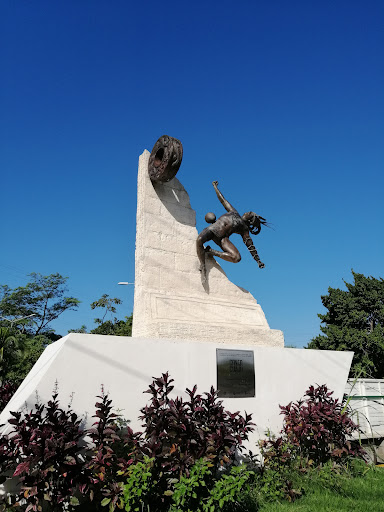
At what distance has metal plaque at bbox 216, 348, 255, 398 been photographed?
4.82 metres

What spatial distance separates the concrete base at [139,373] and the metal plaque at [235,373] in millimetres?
70

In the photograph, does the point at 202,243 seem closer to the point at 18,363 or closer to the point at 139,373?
the point at 139,373

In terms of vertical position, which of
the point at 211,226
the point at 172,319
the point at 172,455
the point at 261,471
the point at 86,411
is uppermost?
the point at 211,226

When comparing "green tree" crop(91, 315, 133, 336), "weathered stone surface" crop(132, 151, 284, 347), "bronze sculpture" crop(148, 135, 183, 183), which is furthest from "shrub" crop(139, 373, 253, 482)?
"green tree" crop(91, 315, 133, 336)

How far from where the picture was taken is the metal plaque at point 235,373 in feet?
15.8

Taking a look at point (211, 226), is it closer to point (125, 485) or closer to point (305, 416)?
point (305, 416)

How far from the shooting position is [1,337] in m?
14.6

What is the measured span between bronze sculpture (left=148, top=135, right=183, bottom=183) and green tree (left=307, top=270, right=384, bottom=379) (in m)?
14.3

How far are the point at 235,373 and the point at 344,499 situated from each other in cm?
172

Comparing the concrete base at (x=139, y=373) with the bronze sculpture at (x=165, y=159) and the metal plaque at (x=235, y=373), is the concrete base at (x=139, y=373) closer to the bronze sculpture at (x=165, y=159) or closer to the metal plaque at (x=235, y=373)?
the metal plaque at (x=235, y=373)

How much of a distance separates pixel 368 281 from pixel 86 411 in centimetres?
1876

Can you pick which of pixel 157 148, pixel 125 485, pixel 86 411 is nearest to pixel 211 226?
pixel 157 148

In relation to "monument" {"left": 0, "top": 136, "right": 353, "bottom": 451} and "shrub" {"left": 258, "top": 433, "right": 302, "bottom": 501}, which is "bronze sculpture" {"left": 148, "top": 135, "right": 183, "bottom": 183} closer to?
"monument" {"left": 0, "top": 136, "right": 353, "bottom": 451}

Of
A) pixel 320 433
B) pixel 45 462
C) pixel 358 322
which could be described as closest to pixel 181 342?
pixel 320 433
